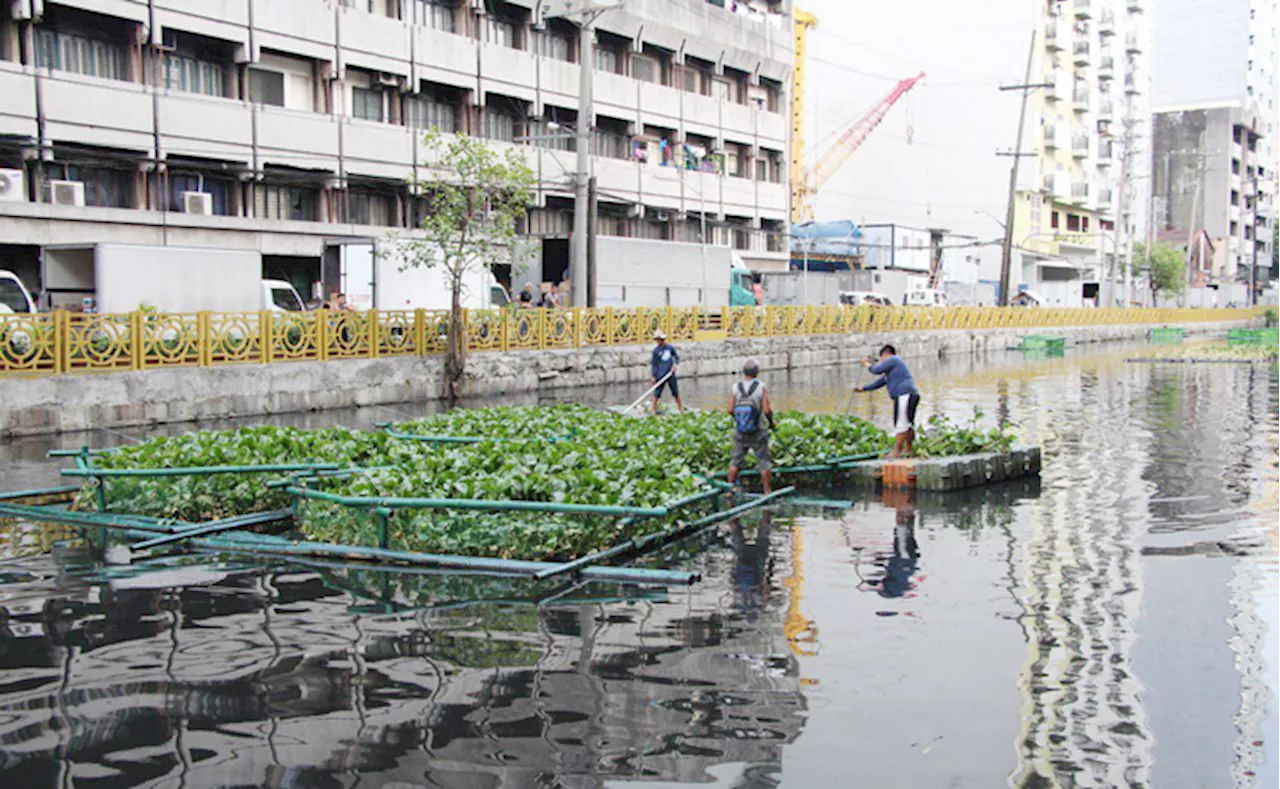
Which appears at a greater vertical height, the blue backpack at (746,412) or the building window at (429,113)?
the building window at (429,113)

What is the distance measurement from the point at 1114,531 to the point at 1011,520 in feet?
3.52

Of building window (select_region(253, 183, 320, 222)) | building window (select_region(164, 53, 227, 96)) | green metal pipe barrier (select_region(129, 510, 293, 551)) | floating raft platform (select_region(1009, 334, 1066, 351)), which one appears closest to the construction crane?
floating raft platform (select_region(1009, 334, 1066, 351))

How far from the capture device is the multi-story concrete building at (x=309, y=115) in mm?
32625

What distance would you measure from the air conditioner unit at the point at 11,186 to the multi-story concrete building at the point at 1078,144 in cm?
6431

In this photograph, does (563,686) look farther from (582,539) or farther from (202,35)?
(202,35)

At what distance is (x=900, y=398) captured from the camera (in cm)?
1648

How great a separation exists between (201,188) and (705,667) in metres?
32.3

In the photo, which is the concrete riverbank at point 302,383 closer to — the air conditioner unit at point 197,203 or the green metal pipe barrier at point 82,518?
the green metal pipe barrier at point 82,518

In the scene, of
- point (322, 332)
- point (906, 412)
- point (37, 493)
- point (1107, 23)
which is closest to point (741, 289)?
point (322, 332)

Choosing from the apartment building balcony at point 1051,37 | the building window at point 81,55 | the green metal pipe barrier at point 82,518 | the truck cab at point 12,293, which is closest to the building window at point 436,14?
the building window at point 81,55

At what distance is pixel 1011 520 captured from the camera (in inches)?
532

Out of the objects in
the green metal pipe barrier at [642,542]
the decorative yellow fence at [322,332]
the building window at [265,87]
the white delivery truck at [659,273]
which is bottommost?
the green metal pipe barrier at [642,542]

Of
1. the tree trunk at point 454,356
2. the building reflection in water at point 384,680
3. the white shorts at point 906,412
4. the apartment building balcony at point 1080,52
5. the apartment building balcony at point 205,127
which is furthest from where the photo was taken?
the apartment building balcony at point 1080,52

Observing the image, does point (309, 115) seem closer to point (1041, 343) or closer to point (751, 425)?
point (751, 425)
